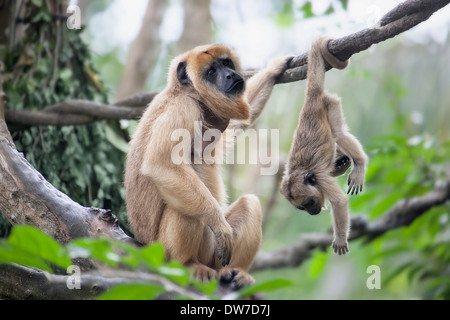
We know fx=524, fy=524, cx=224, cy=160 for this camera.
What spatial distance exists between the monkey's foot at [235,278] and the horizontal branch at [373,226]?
134 inches

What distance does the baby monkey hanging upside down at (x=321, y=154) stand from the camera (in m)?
4.62

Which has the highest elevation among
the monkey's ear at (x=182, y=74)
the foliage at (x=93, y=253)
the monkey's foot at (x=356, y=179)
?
the monkey's ear at (x=182, y=74)

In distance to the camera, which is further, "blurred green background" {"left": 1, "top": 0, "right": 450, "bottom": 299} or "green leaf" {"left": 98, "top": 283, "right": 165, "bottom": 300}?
"blurred green background" {"left": 1, "top": 0, "right": 450, "bottom": 299}

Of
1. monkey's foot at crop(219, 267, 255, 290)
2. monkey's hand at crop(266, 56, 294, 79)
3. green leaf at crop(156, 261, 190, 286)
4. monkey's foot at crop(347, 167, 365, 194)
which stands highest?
monkey's hand at crop(266, 56, 294, 79)

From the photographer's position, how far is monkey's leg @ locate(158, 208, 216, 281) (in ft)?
15.2

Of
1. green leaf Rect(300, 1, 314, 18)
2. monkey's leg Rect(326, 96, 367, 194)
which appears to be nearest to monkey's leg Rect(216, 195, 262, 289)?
monkey's leg Rect(326, 96, 367, 194)

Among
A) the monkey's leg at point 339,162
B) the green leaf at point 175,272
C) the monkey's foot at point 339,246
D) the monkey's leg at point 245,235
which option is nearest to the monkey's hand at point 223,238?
the monkey's leg at point 245,235

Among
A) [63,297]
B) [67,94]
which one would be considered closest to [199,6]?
[67,94]

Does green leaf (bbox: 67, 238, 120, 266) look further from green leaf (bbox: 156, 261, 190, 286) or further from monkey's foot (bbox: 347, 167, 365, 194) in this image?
monkey's foot (bbox: 347, 167, 365, 194)

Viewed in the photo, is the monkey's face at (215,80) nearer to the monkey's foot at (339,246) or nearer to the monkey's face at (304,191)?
the monkey's face at (304,191)

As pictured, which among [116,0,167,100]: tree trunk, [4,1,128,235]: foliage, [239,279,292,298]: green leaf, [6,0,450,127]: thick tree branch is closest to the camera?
[239,279,292,298]: green leaf

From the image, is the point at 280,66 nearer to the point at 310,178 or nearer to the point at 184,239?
the point at 310,178

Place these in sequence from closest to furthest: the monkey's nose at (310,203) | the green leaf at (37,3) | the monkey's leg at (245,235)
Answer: the monkey's leg at (245,235)
the monkey's nose at (310,203)
the green leaf at (37,3)
